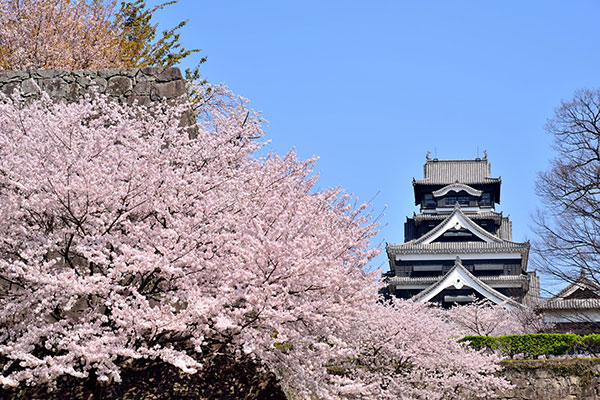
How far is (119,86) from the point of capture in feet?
38.3

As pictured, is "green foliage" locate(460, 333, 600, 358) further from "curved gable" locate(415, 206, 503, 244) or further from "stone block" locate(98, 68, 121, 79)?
"curved gable" locate(415, 206, 503, 244)

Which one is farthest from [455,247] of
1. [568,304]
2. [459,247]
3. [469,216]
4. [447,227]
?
[568,304]

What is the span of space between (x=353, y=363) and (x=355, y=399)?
3.36ft

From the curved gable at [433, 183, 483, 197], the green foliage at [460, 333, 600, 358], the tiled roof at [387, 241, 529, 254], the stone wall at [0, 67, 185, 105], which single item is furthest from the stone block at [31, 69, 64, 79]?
the curved gable at [433, 183, 483, 197]

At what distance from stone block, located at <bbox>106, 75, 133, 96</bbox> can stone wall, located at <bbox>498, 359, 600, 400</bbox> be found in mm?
15383

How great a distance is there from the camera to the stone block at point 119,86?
38.1 ft

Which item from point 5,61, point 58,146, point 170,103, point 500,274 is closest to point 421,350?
point 170,103

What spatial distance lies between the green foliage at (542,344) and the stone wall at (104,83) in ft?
50.8

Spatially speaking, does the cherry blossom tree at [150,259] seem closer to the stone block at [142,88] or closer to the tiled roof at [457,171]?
the stone block at [142,88]

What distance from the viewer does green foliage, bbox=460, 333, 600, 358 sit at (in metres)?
23.7

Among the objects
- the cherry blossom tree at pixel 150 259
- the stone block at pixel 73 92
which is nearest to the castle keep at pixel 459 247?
the stone block at pixel 73 92

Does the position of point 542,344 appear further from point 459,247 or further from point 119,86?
point 459,247

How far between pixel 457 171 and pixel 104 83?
149ft

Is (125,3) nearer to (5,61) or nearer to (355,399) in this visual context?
(5,61)
